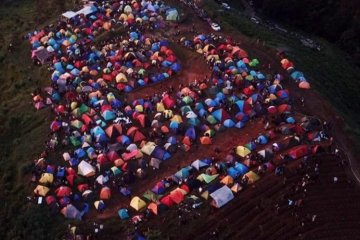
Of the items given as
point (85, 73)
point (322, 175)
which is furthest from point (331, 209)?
A: point (85, 73)

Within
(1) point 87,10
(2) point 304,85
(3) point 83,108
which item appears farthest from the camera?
(1) point 87,10

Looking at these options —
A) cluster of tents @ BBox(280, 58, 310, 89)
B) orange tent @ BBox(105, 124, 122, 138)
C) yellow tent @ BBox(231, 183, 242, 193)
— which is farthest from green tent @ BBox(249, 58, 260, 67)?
yellow tent @ BBox(231, 183, 242, 193)

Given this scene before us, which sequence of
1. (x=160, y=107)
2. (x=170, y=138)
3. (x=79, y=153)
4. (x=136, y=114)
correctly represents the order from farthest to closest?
1. (x=160, y=107)
2. (x=136, y=114)
3. (x=170, y=138)
4. (x=79, y=153)

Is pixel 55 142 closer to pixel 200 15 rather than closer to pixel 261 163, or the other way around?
pixel 261 163

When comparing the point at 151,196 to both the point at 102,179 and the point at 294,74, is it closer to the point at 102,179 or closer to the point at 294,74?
the point at 102,179

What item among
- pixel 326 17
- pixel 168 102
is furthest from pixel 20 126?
pixel 326 17

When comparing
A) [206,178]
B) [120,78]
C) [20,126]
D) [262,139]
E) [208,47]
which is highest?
[262,139]

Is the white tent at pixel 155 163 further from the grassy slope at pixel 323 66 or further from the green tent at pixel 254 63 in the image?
the grassy slope at pixel 323 66
